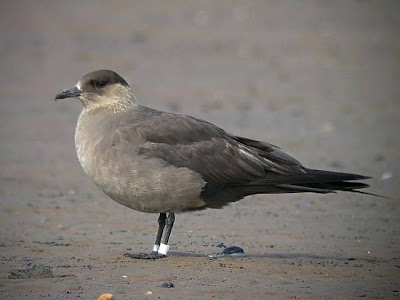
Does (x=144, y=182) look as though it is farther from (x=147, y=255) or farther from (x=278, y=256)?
(x=278, y=256)

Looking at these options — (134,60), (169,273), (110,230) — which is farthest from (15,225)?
(134,60)

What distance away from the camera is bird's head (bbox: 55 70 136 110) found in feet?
29.7

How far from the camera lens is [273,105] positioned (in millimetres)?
16281

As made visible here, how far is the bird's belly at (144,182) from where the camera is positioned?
826 centimetres

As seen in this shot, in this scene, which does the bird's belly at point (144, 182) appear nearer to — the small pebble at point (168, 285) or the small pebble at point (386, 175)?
the small pebble at point (168, 285)

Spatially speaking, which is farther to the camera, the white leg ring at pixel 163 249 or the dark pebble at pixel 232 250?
the dark pebble at pixel 232 250

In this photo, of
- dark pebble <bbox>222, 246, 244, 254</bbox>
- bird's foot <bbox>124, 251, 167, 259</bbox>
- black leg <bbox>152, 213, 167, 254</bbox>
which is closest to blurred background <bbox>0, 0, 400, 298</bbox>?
black leg <bbox>152, 213, 167, 254</bbox>

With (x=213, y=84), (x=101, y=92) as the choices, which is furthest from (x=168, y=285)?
(x=213, y=84)

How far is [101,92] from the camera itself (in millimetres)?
9094

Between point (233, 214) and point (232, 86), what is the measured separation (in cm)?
732

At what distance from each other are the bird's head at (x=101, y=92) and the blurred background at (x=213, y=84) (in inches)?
50.6

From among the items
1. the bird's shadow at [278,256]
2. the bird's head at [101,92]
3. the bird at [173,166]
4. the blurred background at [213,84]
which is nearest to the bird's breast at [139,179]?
the bird at [173,166]

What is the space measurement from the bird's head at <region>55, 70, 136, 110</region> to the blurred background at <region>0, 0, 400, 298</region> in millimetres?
1285

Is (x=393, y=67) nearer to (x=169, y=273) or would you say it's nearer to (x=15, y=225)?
(x=15, y=225)
